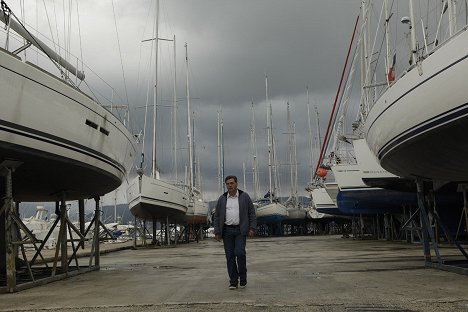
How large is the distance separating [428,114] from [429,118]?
5cm

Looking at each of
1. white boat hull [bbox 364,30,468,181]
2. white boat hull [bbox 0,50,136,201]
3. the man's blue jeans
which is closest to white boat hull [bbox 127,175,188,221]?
white boat hull [bbox 0,50,136,201]

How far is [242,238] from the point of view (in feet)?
19.6

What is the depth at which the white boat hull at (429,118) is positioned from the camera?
507 centimetres

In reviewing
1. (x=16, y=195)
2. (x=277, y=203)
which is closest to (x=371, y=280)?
(x=16, y=195)

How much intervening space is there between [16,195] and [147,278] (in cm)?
419

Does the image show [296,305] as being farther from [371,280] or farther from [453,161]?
[453,161]

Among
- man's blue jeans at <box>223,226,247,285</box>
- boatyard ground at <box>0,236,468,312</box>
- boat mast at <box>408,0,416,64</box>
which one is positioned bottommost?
boatyard ground at <box>0,236,468,312</box>

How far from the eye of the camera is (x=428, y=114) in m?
5.67

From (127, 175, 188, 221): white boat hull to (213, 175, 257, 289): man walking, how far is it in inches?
592

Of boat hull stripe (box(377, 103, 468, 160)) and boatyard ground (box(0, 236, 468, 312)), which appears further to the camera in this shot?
boat hull stripe (box(377, 103, 468, 160))

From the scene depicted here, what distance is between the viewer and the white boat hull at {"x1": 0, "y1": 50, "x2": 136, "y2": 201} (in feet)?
18.4

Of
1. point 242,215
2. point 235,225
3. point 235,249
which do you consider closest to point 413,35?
point 242,215

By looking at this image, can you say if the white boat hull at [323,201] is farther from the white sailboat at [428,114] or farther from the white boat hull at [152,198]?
the white sailboat at [428,114]

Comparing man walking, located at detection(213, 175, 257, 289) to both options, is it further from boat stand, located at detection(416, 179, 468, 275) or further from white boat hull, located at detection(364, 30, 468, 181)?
boat stand, located at detection(416, 179, 468, 275)
